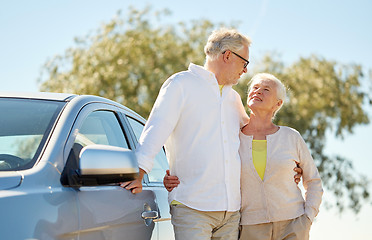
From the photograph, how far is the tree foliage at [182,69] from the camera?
2717 centimetres

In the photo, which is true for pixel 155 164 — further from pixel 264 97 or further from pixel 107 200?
pixel 107 200

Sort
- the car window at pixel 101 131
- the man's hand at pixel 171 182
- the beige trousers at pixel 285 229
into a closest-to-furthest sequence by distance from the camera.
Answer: the car window at pixel 101 131 → the man's hand at pixel 171 182 → the beige trousers at pixel 285 229

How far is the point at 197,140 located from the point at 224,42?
2.47 ft

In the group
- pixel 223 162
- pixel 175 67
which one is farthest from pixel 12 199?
pixel 175 67

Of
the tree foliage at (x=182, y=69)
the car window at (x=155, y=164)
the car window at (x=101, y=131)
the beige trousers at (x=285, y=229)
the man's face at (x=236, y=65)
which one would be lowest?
the tree foliage at (x=182, y=69)

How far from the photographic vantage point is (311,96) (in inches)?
1078

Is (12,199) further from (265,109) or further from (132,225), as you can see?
(265,109)

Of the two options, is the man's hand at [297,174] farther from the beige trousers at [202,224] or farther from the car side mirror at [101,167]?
Answer: the car side mirror at [101,167]

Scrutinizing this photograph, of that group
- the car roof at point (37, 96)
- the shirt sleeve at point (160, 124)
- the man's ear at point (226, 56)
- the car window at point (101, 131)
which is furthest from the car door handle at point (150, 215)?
the man's ear at point (226, 56)

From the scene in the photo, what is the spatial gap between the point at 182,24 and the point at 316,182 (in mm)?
24701

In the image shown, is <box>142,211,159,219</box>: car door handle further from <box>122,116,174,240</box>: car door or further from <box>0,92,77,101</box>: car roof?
<box>0,92,77,101</box>: car roof

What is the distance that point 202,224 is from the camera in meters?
3.82

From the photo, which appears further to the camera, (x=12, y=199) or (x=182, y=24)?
(x=182, y=24)

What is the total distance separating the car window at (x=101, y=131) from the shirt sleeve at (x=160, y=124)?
0.95 feet
